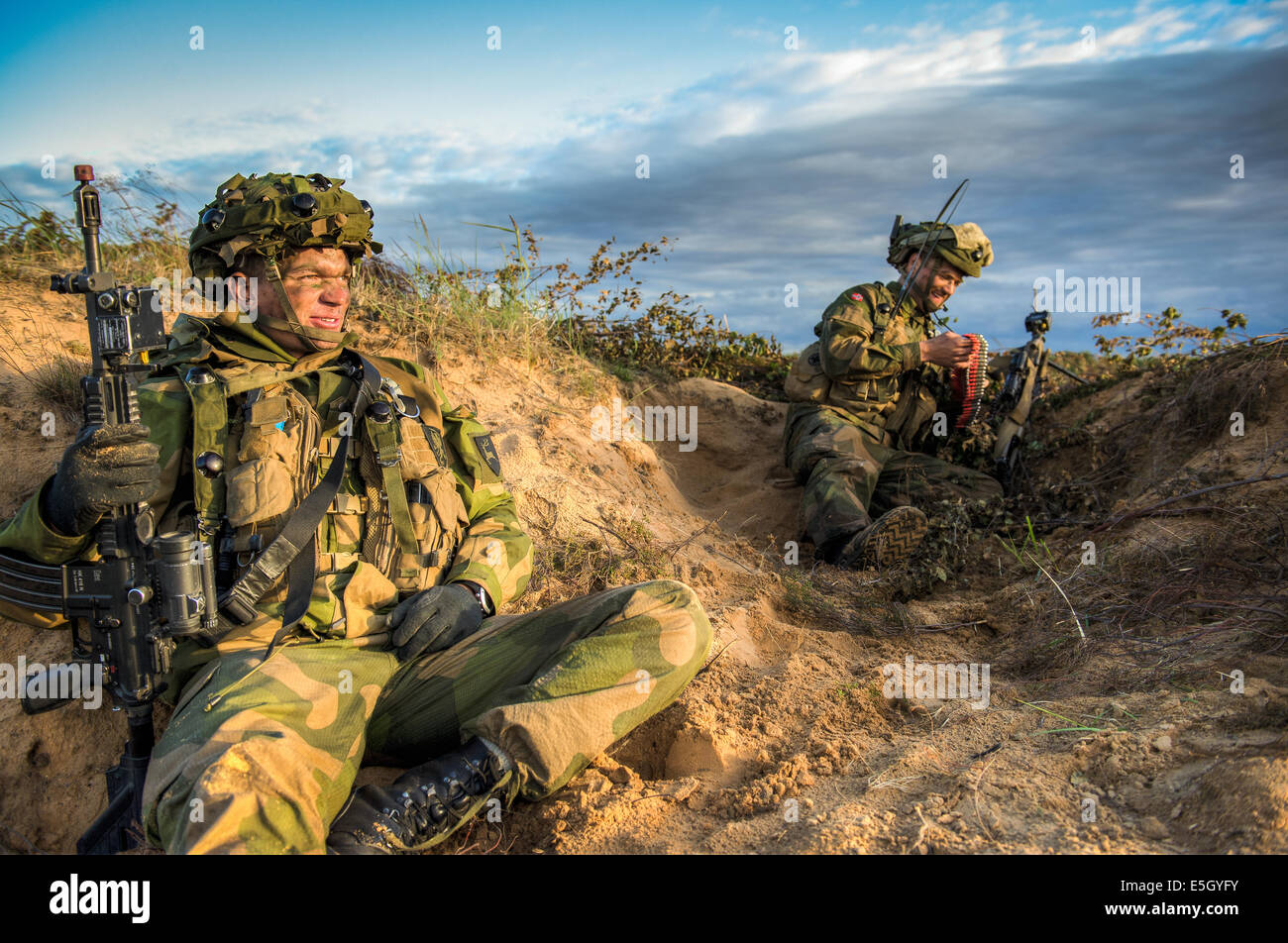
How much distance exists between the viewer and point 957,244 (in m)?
6.10

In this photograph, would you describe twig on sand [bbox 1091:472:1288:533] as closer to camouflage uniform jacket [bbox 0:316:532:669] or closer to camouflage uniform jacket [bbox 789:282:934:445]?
camouflage uniform jacket [bbox 789:282:934:445]

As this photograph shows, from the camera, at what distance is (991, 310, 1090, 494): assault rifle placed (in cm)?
624

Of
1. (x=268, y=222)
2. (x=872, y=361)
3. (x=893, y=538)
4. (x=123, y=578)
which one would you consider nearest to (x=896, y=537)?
(x=893, y=538)

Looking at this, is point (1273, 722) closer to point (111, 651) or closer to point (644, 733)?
point (644, 733)

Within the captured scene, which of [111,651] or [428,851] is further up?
[111,651]

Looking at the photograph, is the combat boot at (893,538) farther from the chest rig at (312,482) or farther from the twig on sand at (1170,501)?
the chest rig at (312,482)

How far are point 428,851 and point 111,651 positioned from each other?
3.55ft

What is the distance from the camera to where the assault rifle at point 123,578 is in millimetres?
2459

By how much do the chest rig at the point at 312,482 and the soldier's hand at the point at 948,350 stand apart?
3.93m

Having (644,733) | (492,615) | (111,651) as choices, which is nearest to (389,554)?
(492,615)

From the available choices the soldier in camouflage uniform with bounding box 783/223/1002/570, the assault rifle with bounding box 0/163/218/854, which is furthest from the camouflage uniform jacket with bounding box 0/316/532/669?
the soldier in camouflage uniform with bounding box 783/223/1002/570

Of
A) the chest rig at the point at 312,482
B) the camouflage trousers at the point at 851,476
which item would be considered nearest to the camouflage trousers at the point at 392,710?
the chest rig at the point at 312,482

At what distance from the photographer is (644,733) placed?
3.22 m
